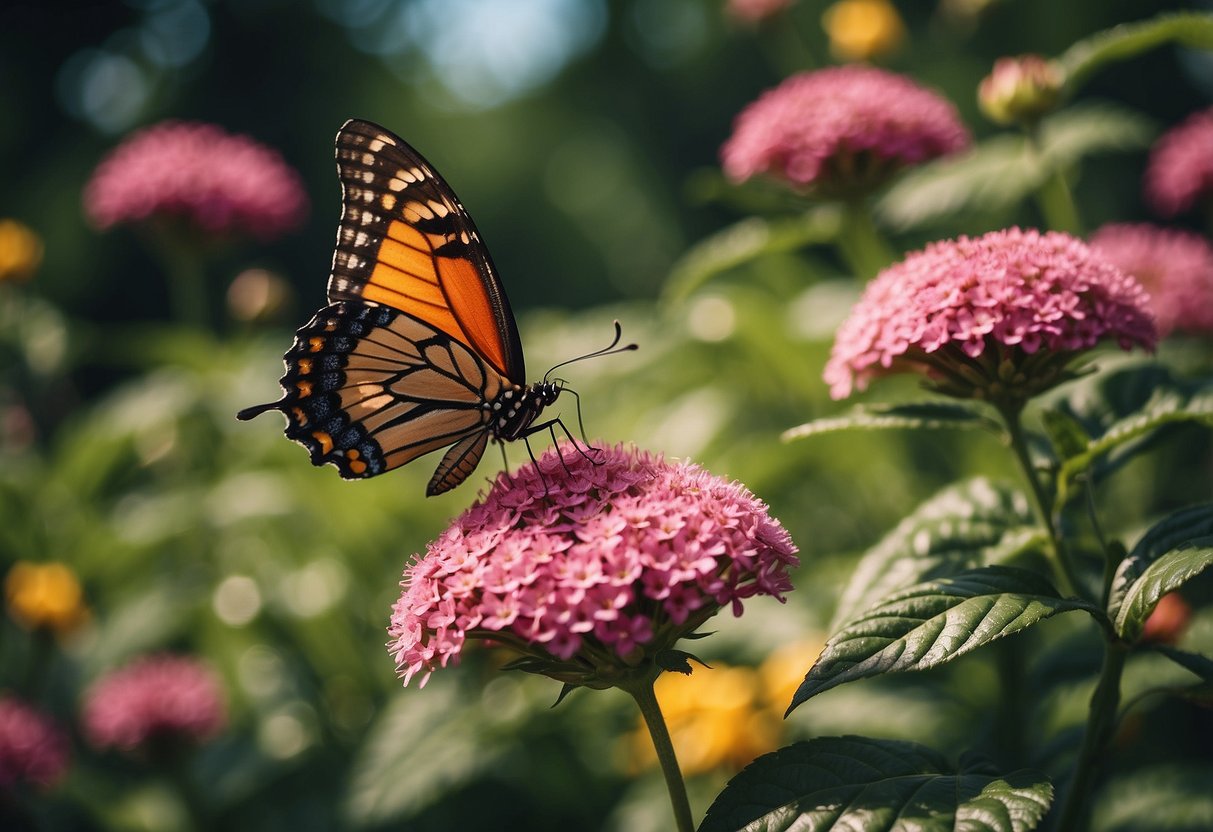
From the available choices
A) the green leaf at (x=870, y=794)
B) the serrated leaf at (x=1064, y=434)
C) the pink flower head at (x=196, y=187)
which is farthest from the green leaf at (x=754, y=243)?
the pink flower head at (x=196, y=187)

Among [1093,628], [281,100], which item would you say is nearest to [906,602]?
[1093,628]

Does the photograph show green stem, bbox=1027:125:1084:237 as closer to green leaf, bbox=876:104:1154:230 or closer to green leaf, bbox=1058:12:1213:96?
green leaf, bbox=876:104:1154:230

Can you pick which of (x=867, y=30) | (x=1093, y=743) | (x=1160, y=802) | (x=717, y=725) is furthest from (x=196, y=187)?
(x=1160, y=802)

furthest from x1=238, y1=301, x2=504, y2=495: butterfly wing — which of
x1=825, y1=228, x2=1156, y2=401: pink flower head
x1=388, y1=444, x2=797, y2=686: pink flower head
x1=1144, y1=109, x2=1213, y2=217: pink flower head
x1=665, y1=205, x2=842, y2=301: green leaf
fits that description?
x1=1144, y1=109, x2=1213, y2=217: pink flower head

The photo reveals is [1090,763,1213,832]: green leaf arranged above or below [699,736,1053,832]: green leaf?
below

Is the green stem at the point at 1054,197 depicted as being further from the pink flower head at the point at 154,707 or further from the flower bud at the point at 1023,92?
the pink flower head at the point at 154,707

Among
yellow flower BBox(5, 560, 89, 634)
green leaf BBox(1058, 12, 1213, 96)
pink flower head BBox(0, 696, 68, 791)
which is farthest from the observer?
yellow flower BBox(5, 560, 89, 634)
